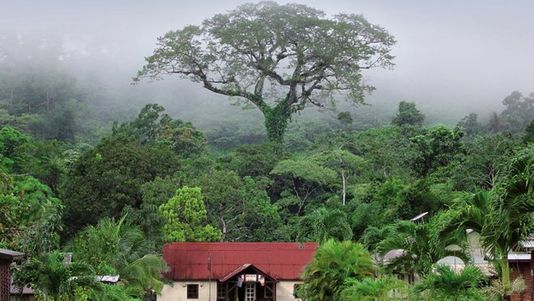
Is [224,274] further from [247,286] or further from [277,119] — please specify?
[277,119]

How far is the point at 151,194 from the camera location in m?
50.9

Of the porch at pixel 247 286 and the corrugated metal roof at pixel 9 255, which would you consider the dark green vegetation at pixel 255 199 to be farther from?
the porch at pixel 247 286

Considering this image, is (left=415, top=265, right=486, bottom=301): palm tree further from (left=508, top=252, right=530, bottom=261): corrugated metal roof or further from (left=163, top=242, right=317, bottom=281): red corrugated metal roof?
(left=163, top=242, right=317, bottom=281): red corrugated metal roof

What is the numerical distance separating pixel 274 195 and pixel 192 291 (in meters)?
17.2

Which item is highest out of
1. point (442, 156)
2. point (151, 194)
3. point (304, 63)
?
point (304, 63)

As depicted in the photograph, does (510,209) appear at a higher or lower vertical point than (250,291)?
lower

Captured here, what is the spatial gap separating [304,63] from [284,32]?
9.06 ft

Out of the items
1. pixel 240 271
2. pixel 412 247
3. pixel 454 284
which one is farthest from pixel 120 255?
pixel 454 284

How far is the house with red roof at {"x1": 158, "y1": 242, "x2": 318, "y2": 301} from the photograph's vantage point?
158ft

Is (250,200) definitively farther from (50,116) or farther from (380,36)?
(50,116)

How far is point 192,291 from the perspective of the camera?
48.6 meters

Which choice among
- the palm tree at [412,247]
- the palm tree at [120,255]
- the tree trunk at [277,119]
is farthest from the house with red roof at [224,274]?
the tree trunk at [277,119]

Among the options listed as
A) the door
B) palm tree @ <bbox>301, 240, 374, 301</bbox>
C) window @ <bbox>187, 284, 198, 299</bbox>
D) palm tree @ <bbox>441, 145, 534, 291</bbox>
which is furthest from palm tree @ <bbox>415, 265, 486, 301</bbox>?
window @ <bbox>187, 284, 198, 299</bbox>

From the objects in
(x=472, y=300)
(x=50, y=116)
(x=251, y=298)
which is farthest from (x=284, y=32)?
(x=472, y=300)
